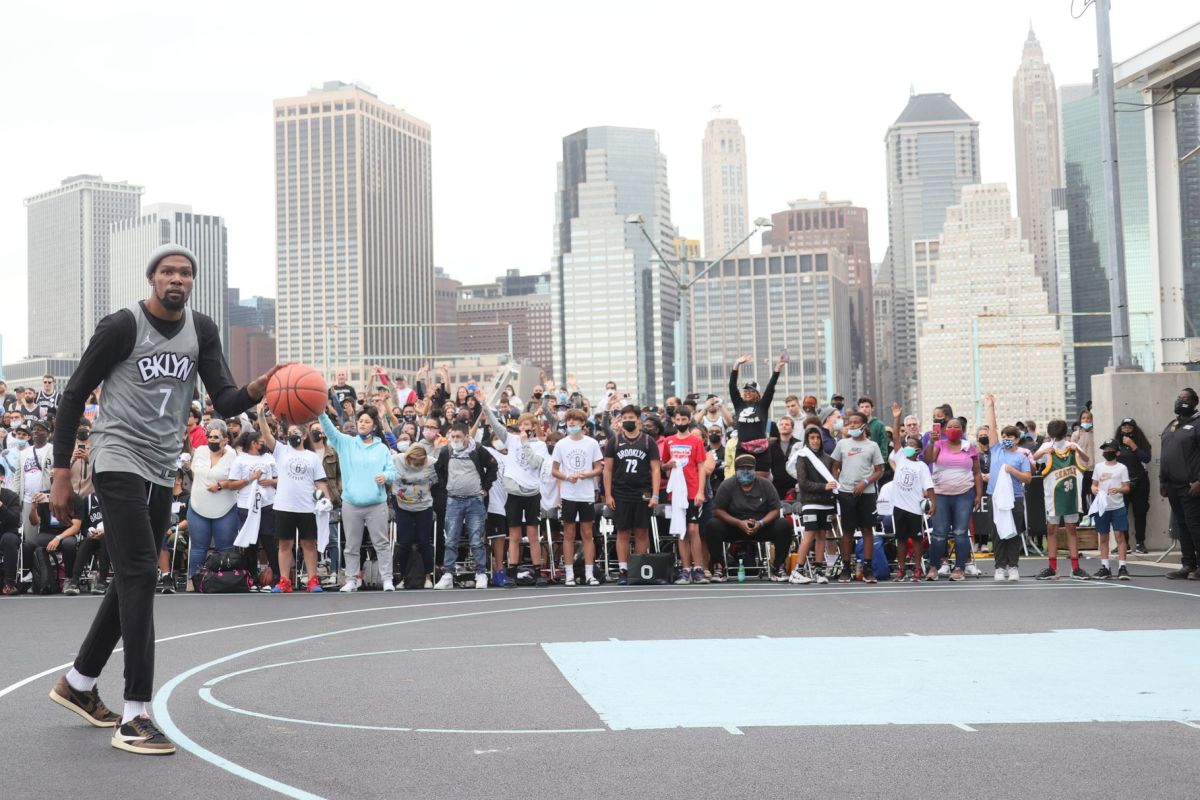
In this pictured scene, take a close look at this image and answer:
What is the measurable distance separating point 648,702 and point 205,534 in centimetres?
1046

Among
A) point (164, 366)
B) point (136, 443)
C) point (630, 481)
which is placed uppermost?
point (164, 366)

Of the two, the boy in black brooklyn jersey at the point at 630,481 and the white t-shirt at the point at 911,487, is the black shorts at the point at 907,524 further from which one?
the boy in black brooklyn jersey at the point at 630,481

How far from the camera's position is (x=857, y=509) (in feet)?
55.4

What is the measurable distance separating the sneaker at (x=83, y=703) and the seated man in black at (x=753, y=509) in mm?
10615

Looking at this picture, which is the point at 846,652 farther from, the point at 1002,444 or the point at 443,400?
the point at 443,400

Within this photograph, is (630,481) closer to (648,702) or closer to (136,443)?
(648,702)

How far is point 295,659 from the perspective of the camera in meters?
9.84

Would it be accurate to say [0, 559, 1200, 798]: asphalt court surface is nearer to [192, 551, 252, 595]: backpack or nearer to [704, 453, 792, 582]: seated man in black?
[192, 551, 252, 595]: backpack

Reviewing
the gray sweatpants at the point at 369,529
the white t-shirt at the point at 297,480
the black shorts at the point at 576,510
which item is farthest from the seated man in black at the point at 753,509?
the white t-shirt at the point at 297,480

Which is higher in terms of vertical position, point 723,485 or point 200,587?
point 723,485

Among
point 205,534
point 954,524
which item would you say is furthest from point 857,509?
point 205,534

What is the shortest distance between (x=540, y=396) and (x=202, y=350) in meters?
16.2

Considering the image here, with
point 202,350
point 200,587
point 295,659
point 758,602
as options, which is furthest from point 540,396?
point 202,350

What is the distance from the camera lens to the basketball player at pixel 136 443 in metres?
6.65
